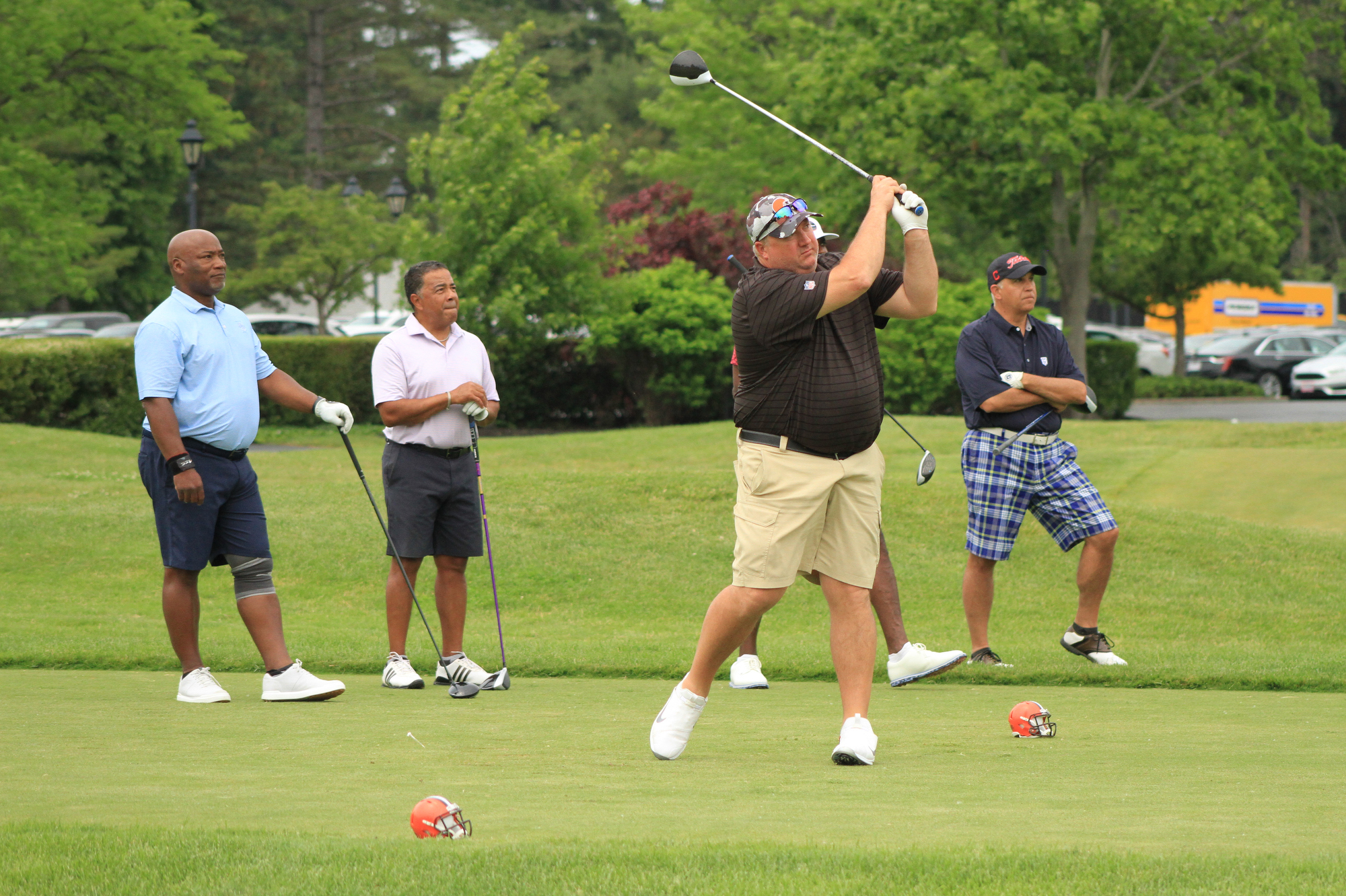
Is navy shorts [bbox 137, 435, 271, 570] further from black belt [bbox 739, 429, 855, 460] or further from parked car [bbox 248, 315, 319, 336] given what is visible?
parked car [bbox 248, 315, 319, 336]

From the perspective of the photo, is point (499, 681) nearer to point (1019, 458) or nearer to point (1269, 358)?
point (1019, 458)

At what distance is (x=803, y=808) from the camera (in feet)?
13.4

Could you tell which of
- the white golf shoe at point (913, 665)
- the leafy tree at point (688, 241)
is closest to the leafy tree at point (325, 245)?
the leafy tree at point (688, 241)

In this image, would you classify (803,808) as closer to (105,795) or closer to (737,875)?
(737,875)

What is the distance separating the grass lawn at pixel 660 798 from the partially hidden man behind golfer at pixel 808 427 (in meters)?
0.39

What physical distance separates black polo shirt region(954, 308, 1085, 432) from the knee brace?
3.60 metres

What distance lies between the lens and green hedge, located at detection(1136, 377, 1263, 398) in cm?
3584

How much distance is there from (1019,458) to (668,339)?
15.0 meters

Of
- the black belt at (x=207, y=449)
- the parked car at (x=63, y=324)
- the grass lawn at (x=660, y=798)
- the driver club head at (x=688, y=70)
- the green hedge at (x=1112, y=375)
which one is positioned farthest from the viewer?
the parked car at (x=63, y=324)

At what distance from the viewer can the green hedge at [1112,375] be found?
2694cm

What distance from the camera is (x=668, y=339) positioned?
74.1 ft

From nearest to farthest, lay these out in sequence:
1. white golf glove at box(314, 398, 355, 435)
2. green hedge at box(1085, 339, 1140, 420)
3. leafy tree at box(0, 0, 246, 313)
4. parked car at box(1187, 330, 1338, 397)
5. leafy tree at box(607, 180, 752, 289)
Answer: white golf glove at box(314, 398, 355, 435) < leafy tree at box(607, 180, 752, 289) < leafy tree at box(0, 0, 246, 313) < green hedge at box(1085, 339, 1140, 420) < parked car at box(1187, 330, 1338, 397)

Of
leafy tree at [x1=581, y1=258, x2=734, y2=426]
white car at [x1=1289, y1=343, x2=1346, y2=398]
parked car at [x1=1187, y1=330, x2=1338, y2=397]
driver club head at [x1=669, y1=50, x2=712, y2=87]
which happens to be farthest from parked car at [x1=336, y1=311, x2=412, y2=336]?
driver club head at [x1=669, y1=50, x2=712, y2=87]

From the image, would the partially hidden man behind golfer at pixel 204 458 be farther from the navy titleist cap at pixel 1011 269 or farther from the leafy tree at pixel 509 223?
the leafy tree at pixel 509 223
